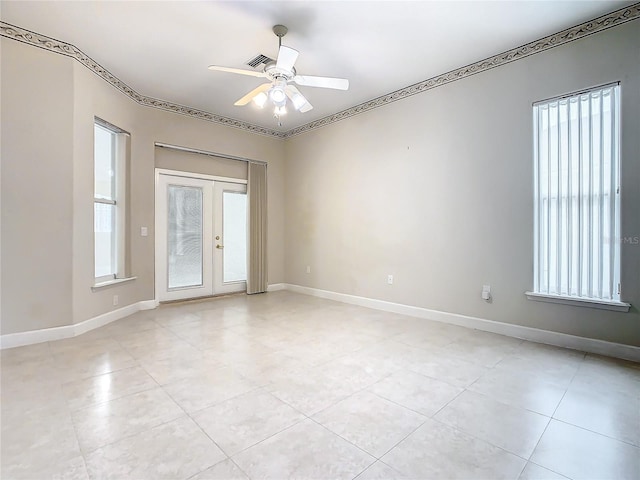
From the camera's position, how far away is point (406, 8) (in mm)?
2789

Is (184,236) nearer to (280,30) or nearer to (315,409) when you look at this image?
(280,30)

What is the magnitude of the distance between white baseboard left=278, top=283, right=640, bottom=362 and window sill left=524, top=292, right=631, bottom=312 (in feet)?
1.04

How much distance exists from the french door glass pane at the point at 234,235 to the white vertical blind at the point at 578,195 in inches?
182

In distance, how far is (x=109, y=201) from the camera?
4.15 metres

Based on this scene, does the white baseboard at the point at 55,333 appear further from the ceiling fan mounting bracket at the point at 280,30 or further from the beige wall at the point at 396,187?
the ceiling fan mounting bracket at the point at 280,30

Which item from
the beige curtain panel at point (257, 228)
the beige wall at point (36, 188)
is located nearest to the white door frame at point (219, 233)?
the beige curtain panel at point (257, 228)

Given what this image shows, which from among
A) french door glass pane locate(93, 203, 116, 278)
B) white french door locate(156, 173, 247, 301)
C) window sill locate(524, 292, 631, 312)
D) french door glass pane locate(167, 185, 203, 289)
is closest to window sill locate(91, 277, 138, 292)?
french door glass pane locate(93, 203, 116, 278)

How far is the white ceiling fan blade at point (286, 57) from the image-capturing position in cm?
→ 269

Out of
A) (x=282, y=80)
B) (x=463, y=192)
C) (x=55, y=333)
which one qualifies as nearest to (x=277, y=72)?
(x=282, y=80)

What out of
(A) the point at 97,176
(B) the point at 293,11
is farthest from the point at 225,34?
(A) the point at 97,176

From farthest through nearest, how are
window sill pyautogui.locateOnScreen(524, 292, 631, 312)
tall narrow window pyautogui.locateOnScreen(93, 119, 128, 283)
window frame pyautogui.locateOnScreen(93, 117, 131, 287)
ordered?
window frame pyautogui.locateOnScreen(93, 117, 131, 287)
tall narrow window pyautogui.locateOnScreen(93, 119, 128, 283)
window sill pyautogui.locateOnScreen(524, 292, 631, 312)

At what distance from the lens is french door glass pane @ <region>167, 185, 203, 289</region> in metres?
5.14

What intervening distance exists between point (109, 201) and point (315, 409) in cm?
384

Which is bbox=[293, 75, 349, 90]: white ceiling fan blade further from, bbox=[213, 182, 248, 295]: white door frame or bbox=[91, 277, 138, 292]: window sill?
bbox=[91, 277, 138, 292]: window sill
